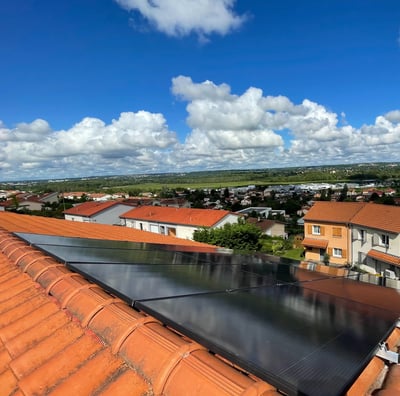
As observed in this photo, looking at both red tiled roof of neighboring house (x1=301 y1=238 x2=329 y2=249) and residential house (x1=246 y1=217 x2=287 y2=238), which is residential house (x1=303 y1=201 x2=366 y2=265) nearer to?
red tiled roof of neighboring house (x1=301 y1=238 x2=329 y2=249)

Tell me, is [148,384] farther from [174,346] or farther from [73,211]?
[73,211]

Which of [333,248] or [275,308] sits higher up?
[275,308]

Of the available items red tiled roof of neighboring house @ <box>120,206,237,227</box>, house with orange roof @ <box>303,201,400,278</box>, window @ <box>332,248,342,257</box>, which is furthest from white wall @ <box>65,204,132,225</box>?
window @ <box>332,248,342,257</box>

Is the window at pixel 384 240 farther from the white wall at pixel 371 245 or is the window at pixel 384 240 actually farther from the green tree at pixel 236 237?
the green tree at pixel 236 237

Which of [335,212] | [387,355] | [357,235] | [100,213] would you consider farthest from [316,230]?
[387,355]

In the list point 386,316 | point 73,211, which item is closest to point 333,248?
point 386,316

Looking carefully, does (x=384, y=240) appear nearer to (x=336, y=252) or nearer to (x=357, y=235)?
(x=357, y=235)
